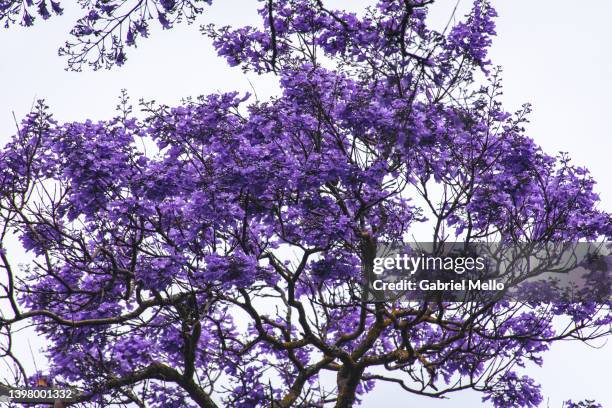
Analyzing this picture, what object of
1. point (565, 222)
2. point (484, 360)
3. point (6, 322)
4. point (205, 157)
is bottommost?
point (6, 322)

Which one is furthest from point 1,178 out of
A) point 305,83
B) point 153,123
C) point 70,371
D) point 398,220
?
point 398,220

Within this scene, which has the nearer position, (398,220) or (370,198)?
(370,198)

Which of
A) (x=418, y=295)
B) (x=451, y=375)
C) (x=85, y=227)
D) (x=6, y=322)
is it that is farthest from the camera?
(x=451, y=375)

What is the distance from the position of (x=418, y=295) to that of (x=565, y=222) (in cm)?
275

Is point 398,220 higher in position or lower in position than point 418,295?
higher

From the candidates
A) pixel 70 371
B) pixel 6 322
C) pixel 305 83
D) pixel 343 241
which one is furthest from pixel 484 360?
pixel 6 322

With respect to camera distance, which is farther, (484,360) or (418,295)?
(484,360)

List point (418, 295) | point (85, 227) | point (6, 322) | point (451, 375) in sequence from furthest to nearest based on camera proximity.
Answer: point (451, 375) < point (418, 295) < point (85, 227) < point (6, 322)

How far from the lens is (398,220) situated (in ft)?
49.2

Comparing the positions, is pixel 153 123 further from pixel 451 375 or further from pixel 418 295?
pixel 451 375

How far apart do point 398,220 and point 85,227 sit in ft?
17.2

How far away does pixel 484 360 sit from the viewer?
16016 millimetres

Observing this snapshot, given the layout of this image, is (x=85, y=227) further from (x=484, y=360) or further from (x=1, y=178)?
(x=484, y=360)

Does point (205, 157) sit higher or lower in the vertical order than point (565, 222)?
higher
